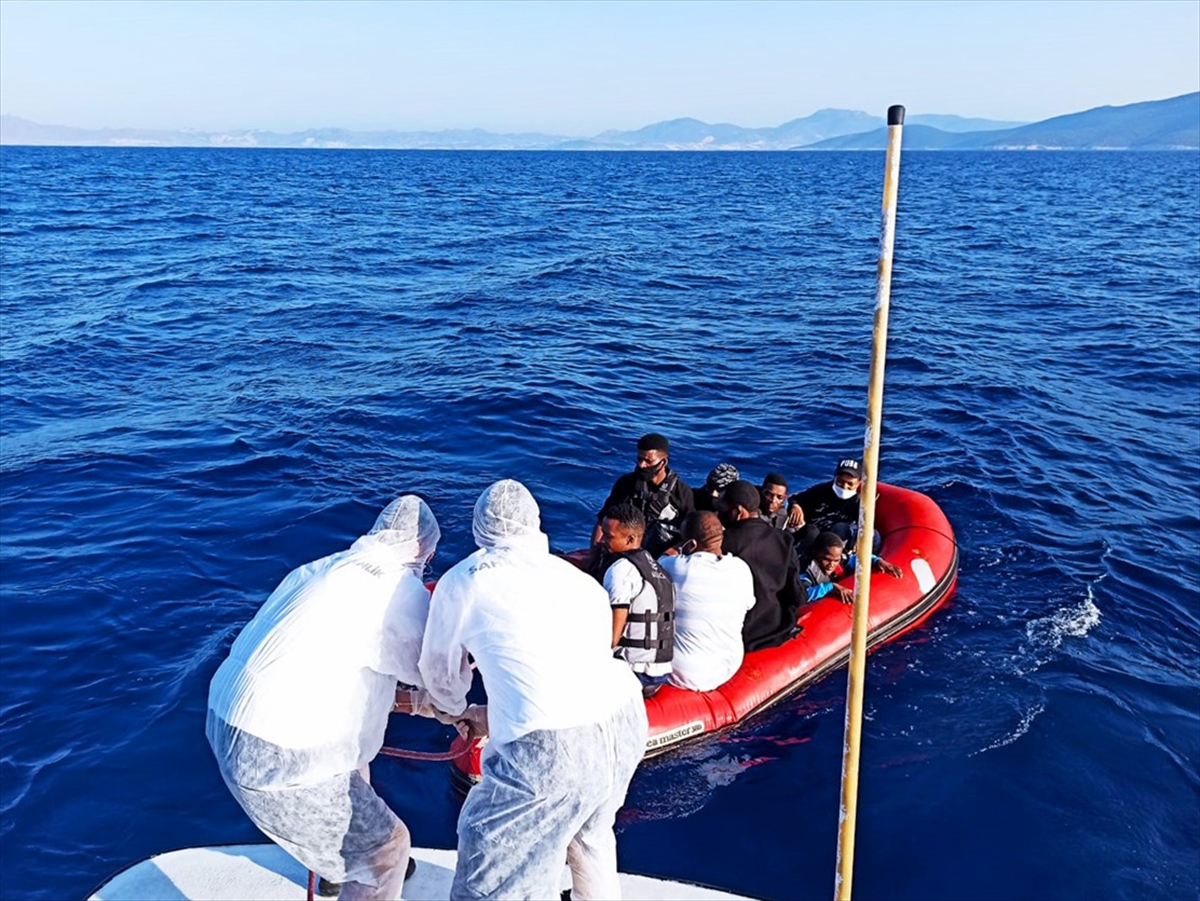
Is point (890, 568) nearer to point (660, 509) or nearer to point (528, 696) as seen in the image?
point (660, 509)

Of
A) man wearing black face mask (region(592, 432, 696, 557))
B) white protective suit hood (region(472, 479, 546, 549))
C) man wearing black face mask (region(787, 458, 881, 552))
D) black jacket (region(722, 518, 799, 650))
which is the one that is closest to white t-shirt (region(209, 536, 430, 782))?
white protective suit hood (region(472, 479, 546, 549))

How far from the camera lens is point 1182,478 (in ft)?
37.3

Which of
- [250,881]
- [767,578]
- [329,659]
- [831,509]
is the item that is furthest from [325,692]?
[831,509]

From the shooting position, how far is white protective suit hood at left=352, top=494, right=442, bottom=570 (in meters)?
3.35

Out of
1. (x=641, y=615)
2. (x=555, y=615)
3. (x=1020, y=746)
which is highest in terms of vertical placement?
(x=555, y=615)

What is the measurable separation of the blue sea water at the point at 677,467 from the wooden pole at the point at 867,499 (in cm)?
203

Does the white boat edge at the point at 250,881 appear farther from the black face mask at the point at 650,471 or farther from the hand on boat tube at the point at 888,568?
the hand on boat tube at the point at 888,568

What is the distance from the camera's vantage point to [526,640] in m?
3.05

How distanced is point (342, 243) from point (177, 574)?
22479 mm

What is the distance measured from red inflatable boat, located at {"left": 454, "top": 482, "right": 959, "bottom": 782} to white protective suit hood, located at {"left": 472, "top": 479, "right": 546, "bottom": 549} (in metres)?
2.73

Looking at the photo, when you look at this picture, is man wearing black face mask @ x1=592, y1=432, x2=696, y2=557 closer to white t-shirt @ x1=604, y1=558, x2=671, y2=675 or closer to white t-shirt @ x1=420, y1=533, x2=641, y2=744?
white t-shirt @ x1=604, y1=558, x2=671, y2=675

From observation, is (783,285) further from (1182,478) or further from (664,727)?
(664,727)

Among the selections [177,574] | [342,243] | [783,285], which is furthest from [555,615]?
[342,243]

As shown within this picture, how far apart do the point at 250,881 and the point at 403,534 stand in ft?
6.98
